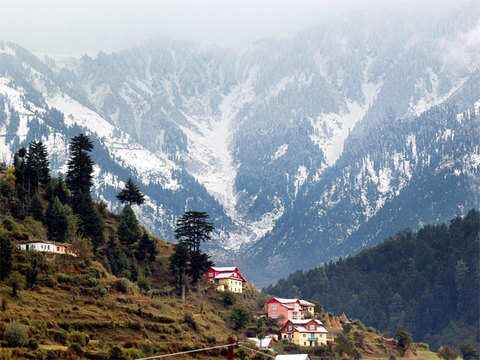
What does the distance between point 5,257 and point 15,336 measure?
1147 inches

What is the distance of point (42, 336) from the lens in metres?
162

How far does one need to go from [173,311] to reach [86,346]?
122ft

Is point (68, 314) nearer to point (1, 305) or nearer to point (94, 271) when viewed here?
point (1, 305)

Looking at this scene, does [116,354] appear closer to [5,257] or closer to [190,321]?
[5,257]

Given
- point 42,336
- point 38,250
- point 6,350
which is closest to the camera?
point 6,350

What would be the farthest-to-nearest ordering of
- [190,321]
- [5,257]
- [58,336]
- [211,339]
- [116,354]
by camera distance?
[190,321]
[211,339]
[5,257]
[58,336]
[116,354]

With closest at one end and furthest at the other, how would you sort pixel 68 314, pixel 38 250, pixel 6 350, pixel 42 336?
pixel 6 350
pixel 42 336
pixel 68 314
pixel 38 250

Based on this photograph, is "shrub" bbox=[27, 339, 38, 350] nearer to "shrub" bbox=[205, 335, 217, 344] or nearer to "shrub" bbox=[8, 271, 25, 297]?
"shrub" bbox=[8, 271, 25, 297]

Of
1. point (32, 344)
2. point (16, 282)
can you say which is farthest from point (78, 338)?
point (16, 282)

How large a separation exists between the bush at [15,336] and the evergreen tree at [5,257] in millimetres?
24890

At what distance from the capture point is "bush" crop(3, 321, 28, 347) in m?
156

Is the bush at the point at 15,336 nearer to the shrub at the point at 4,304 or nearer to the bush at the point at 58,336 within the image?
the bush at the point at 58,336

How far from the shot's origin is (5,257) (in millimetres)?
183125

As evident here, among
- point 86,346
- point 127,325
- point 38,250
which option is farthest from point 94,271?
point 86,346
